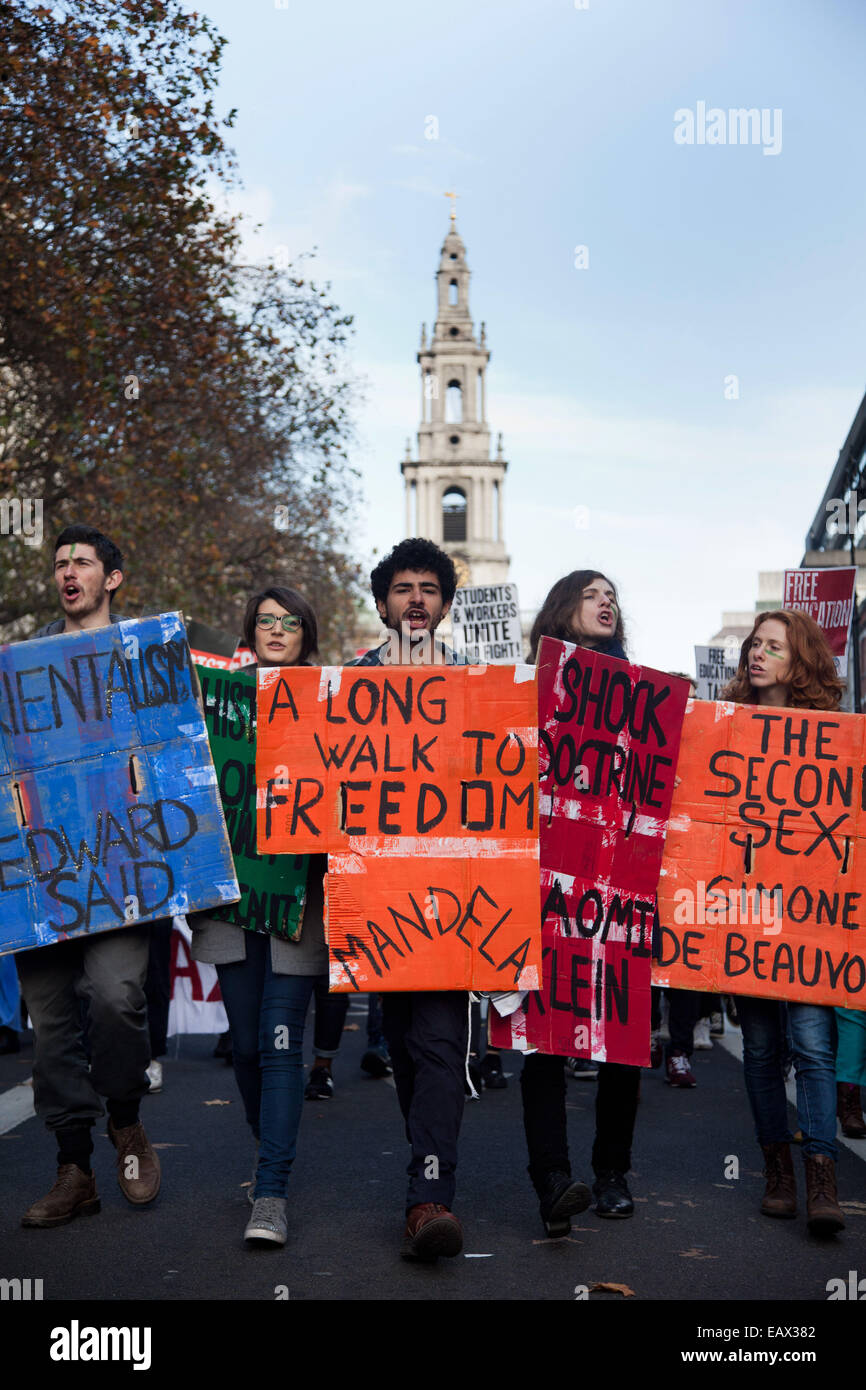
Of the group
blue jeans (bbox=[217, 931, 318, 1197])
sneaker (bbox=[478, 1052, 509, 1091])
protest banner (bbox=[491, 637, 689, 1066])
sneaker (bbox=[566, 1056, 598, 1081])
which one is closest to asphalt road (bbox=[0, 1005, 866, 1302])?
blue jeans (bbox=[217, 931, 318, 1197])

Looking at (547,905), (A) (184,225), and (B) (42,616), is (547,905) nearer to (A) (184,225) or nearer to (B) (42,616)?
(A) (184,225)

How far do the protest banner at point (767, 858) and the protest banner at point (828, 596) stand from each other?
7.60 meters

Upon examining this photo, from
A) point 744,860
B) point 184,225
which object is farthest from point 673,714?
point 184,225

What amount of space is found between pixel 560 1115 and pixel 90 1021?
1.47 metres

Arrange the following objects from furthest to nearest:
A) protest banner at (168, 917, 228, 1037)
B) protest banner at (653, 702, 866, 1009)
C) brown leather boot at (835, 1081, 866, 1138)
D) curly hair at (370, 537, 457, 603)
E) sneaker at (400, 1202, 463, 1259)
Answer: protest banner at (168, 917, 228, 1037), brown leather boot at (835, 1081, 866, 1138), curly hair at (370, 537, 457, 603), protest banner at (653, 702, 866, 1009), sneaker at (400, 1202, 463, 1259)

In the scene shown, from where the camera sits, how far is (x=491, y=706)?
4.87 metres

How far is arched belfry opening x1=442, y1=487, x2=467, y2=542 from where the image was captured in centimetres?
9550

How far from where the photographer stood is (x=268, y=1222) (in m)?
4.64

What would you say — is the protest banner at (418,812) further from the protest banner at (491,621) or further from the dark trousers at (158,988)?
the protest banner at (491,621)

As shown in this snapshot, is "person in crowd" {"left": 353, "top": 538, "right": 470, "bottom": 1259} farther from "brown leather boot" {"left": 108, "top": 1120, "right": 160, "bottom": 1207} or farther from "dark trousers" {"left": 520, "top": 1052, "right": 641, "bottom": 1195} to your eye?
"brown leather boot" {"left": 108, "top": 1120, "right": 160, "bottom": 1207}

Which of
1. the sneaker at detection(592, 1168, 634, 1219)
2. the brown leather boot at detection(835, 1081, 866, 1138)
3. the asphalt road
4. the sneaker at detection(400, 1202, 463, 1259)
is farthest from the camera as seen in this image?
the brown leather boot at detection(835, 1081, 866, 1138)

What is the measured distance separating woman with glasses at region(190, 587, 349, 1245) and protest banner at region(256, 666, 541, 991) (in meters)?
A: 0.21

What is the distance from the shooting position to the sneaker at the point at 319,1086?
7.74 meters

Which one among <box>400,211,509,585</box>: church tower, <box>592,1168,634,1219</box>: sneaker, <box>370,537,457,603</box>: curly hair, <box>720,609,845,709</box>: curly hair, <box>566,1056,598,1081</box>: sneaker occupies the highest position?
<box>400,211,509,585</box>: church tower
